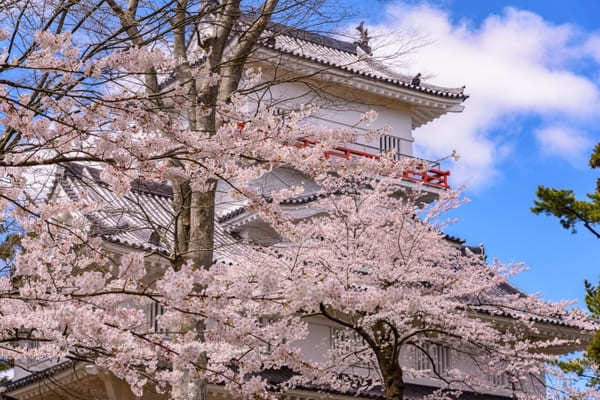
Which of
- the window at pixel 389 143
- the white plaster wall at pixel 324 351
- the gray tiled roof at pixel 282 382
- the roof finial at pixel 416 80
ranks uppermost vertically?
the roof finial at pixel 416 80

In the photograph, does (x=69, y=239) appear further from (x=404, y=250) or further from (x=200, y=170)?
(x=404, y=250)

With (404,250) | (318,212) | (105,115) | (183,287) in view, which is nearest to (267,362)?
(183,287)

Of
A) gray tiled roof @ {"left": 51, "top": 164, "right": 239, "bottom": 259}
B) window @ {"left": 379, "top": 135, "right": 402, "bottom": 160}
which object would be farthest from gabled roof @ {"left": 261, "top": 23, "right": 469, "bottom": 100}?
gray tiled roof @ {"left": 51, "top": 164, "right": 239, "bottom": 259}

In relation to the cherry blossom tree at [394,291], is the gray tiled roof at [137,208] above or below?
above

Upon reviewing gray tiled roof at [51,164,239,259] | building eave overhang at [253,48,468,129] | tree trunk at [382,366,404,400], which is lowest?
tree trunk at [382,366,404,400]

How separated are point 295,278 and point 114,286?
1469 mm

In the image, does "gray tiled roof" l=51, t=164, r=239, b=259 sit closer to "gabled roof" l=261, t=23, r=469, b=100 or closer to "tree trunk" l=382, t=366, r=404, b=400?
"tree trunk" l=382, t=366, r=404, b=400

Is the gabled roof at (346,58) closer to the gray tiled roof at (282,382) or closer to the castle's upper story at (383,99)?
the castle's upper story at (383,99)

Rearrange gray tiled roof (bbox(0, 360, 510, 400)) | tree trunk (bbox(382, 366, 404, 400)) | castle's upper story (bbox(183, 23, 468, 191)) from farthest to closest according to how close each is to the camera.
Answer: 1. castle's upper story (bbox(183, 23, 468, 191))
2. gray tiled roof (bbox(0, 360, 510, 400))
3. tree trunk (bbox(382, 366, 404, 400))

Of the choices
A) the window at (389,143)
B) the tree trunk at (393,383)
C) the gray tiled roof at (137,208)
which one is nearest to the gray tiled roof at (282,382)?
the tree trunk at (393,383)

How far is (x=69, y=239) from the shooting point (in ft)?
21.6

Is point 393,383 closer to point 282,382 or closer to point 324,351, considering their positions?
point 282,382

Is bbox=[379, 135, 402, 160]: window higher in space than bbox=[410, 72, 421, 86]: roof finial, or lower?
lower

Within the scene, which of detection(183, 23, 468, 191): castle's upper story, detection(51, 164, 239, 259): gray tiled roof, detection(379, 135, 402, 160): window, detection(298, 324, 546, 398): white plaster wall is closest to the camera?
detection(51, 164, 239, 259): gray tiled roof
